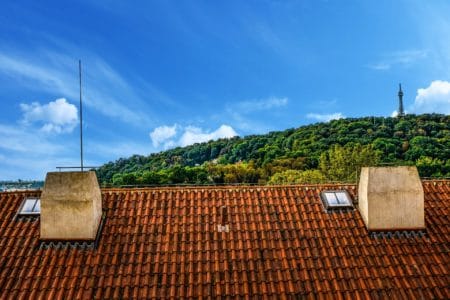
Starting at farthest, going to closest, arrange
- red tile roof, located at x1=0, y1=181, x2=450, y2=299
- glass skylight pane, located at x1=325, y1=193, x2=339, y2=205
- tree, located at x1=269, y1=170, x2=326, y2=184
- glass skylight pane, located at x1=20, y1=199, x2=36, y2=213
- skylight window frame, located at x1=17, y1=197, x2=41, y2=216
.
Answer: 1. tree, located at x1=269, y1=170, x2=326, y2=184
2. glass skylight pane, located at x1=325, y1=193, x2=339, y2=205
3. glass skylight pane, located at x1=20, y1=199, x2=36, y2=213
4. skylight window frame, located at x1=17, y1=197, x2=41, y2=216
5. red tile roof, located at x1=0, y1=181, x2=450, y2=299

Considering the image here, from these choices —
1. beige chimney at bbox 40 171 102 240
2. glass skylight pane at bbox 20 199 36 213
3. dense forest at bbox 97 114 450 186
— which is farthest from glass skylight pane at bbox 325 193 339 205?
dense forest at bbox 97 114 450 186

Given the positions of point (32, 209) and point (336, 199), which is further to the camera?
point (336, 199)

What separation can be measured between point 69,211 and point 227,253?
13.6 feet

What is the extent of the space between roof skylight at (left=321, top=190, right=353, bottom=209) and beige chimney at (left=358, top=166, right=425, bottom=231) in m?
0.82

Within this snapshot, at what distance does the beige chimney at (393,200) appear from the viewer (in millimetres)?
11586

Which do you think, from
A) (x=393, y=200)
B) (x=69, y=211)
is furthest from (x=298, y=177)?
(x=69, y=211)

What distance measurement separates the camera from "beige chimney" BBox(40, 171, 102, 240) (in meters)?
11.1

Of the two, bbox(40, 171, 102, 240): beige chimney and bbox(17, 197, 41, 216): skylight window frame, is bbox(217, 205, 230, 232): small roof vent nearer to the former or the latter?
bbox(40, 171, 102, 240): beige chimney

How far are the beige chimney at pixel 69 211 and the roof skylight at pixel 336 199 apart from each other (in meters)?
6.34

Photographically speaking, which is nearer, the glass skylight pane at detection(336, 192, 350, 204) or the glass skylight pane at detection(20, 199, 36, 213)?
the glass skylight pane at detection(20, 199, 36, 213)

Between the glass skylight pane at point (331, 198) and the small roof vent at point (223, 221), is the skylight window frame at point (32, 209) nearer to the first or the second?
the small roof vent at point (223, 221)

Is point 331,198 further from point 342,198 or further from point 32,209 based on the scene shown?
point 32,209

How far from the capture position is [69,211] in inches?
440

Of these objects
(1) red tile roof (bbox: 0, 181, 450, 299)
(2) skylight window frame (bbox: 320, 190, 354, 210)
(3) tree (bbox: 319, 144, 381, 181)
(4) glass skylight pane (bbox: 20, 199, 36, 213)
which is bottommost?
(1) red tile roof (bbox: 0, 181, 450, 299)
